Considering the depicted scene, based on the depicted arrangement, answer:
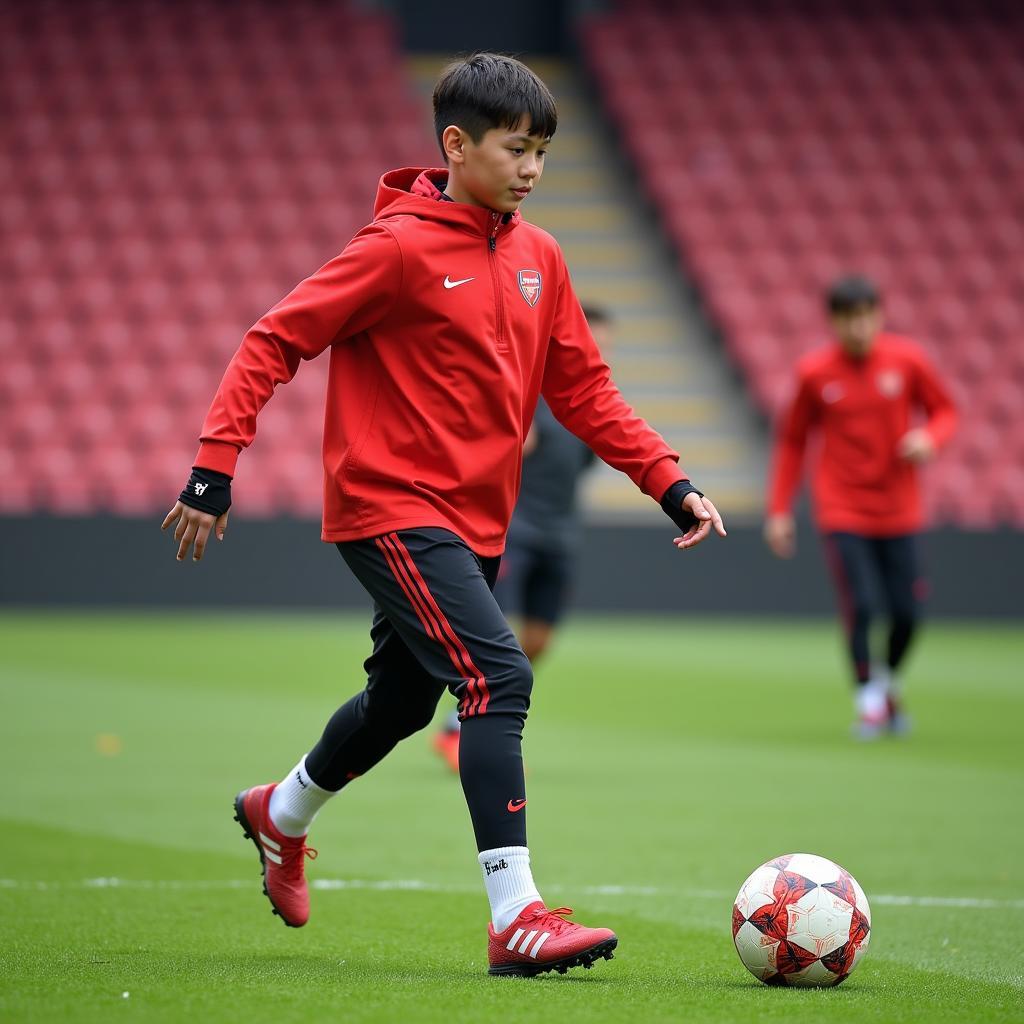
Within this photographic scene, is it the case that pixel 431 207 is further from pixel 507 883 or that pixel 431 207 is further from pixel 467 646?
pixel 507 883

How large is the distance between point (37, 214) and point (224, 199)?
86.4 inches

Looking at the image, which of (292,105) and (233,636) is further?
(292,105)

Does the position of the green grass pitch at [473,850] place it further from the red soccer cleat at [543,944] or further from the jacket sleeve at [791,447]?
the jacket sleeve at [791,447]

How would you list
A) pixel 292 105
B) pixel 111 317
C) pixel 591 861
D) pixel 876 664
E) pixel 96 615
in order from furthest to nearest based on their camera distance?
1. pixel 292 105
2. pixel 111 317
3. pixel 96 615
4. pixel 876 664
5. pixel 591 861

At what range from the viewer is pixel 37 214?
804 inches

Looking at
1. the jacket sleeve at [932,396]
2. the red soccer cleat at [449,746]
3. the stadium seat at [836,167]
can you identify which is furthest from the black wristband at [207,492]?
the stadium seat at [836,167]

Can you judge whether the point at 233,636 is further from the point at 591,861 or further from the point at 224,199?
the point at 591,861

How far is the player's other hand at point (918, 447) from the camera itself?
9680mm

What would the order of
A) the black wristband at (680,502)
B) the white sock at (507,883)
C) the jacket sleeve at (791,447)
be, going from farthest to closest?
1. the jacket sleeve at (791,447)
2. the black wristband at (680,502)
3. the white sock at (507,883)

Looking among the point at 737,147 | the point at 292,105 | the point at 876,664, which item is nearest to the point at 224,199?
the point at 292,105

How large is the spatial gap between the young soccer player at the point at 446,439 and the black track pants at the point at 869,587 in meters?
5.40

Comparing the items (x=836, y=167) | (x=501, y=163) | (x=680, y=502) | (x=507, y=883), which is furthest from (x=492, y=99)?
(x=836, y=167)

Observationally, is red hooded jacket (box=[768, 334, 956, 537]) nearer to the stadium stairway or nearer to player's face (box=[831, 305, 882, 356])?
player's face (box=[831, 305, 882, 356])

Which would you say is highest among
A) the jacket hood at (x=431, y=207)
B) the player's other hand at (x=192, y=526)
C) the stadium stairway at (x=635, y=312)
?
the jacket hood at (x=431, y=207)
